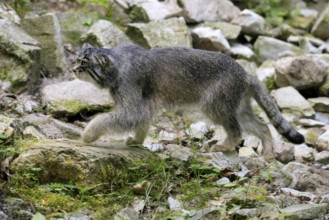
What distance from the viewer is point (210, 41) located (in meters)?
9.23

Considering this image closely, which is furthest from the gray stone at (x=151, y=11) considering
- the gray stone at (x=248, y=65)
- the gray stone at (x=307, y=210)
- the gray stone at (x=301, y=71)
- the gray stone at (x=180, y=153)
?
the gray stone at (x=307, y=210)

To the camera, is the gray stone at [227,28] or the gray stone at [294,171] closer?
the gray stone at [294,171]

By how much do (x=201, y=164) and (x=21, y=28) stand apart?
3.76m

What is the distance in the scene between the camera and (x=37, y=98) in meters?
7.32

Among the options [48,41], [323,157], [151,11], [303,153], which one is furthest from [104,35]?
[323,157]

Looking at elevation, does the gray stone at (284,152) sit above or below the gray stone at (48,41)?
below

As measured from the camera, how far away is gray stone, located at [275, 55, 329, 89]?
8695 mm

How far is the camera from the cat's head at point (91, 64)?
572cm

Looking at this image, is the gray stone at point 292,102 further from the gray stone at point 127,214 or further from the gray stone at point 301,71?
the gray stone at point 127,214

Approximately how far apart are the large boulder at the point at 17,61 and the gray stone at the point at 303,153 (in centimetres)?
343

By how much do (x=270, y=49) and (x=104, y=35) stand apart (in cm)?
304

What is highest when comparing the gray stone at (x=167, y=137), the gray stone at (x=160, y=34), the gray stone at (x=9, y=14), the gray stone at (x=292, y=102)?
the gray stone at (x=9, y=14)

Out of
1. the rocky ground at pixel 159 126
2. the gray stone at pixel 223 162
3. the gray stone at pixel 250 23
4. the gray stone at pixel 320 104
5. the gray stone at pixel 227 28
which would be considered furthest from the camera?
the gray stone at pixel 250 23

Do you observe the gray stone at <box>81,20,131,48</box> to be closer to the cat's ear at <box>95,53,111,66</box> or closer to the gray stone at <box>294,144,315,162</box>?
the cat's ear at <box>95,53,111,66</box>
